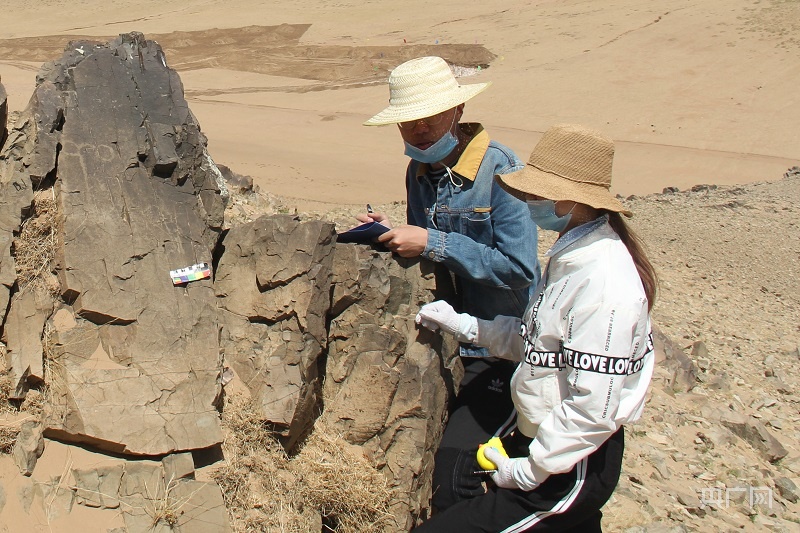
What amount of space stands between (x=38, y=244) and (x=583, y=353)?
263 centimetres

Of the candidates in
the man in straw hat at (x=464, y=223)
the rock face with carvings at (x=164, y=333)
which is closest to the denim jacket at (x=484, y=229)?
the man in straw hat at (x=464, y=223)

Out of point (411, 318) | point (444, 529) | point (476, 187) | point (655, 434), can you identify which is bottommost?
point (655, 434)

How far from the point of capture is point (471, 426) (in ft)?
11.0

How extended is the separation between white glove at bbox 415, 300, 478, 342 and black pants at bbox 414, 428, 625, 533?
66 cm

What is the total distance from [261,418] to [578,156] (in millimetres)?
1802

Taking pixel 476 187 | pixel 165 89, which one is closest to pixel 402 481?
pixel 476 187

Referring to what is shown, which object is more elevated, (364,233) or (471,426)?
(364,233)

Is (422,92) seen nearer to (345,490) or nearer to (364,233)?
(364,233)

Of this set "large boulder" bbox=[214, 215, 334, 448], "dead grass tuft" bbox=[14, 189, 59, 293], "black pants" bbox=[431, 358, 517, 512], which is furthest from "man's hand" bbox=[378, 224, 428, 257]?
"dead grass tuft" bbox=[14, 189, 59, 293]

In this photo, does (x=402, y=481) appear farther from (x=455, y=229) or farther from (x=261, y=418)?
(x=455, y=229)

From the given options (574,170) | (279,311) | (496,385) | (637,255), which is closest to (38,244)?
(279,311)

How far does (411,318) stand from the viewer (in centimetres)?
381

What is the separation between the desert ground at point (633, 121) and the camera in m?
5.57

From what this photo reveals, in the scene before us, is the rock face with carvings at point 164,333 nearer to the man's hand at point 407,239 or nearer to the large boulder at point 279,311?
the large boulder at point 279,311
